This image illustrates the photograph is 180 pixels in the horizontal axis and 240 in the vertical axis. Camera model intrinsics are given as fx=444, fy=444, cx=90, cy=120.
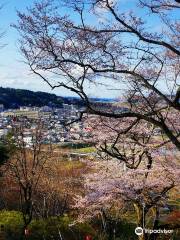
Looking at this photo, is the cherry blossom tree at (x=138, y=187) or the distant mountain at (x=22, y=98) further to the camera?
the distant mountain at (x=22, y=98)

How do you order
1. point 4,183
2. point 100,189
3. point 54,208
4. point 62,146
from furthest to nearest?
point 62,146
point 4,183
point 54,208
point 100,189

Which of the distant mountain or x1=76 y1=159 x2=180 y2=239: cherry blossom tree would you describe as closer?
x1=76 y1=159 x2=180 y2=239: cherry blossom tree

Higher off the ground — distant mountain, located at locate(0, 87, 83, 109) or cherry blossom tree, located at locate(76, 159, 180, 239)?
distant mountain, located at locate(0, 87, 83, 109)

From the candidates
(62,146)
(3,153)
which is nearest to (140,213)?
(3,153)

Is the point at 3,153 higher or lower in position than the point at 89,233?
higher

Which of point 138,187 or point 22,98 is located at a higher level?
point 22,98

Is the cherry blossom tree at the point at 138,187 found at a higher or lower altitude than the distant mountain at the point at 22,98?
lower

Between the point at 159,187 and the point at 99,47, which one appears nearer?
the point at 99,47

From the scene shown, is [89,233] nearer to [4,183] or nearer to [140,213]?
[140,213]

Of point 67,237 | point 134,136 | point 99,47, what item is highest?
point 99,47

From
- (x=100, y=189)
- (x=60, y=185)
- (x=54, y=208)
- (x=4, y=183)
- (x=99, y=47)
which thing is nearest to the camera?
(x=99, y=47)

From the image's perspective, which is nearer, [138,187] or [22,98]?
[138,187]
